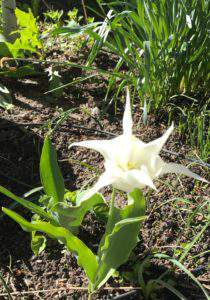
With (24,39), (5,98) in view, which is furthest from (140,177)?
(24,39)

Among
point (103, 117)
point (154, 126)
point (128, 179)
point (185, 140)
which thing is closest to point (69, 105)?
point (103, 117)

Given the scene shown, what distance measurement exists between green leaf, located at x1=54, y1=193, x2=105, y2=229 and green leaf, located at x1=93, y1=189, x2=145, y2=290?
92 millimetres

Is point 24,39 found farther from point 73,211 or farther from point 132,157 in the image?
point 132,157

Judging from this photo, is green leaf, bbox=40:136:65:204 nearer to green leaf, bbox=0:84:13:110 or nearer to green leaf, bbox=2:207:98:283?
green leaf, bbox=2:207:98:283

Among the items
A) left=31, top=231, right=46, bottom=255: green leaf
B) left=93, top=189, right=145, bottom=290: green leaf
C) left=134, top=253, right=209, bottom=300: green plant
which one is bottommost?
left=134, top=253, right=209, bottom=300: green plant

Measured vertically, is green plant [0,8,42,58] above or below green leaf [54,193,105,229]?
above

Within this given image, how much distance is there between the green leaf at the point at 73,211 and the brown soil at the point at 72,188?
16cm

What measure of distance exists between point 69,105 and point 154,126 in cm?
38

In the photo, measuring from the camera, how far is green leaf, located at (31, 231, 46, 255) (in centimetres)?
136

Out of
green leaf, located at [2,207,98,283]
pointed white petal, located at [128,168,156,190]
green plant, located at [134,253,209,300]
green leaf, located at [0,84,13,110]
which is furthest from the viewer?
green leaf, located at [0,84,13,110]

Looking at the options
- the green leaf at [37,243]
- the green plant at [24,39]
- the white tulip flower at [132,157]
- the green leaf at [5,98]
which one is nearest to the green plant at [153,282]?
the green leaf at [37,243]

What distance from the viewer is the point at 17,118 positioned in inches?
73.7

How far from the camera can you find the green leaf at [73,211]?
1.18m

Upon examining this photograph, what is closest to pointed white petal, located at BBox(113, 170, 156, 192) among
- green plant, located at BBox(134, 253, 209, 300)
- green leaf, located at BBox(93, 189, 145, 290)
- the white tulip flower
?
the white tulip flower
